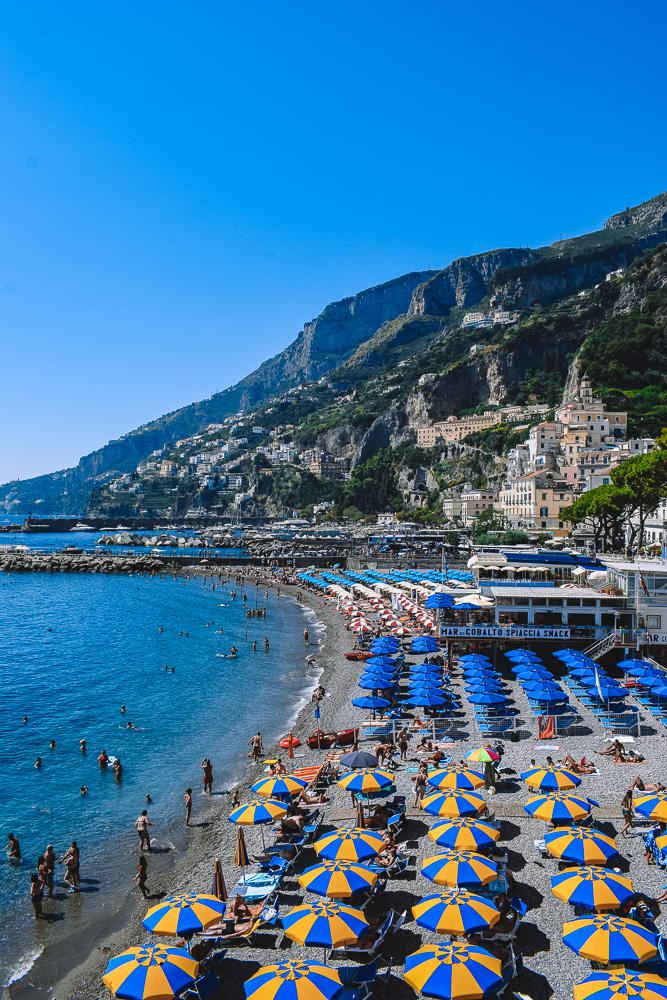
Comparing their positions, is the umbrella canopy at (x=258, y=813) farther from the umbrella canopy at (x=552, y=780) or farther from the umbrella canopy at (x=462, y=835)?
the umbrella canopy at (x=552, y=780)

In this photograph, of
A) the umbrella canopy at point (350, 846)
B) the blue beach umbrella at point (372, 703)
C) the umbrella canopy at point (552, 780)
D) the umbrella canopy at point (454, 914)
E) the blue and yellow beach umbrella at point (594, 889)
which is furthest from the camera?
the blue beach umbrella at point (372, 703)

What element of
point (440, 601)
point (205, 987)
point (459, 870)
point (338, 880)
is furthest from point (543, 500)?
point (205, 987)

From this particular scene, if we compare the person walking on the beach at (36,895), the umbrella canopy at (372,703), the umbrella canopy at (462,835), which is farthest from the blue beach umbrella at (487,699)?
the person walking on the beach at (36,895)

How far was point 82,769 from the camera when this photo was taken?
2392 centimetres

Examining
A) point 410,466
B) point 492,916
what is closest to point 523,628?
point 492,916

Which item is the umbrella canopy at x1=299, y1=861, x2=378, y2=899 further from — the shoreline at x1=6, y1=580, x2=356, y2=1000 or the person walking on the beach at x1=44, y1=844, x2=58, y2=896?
the person walking on the beach at x1=44, y1=844, x2=58, y2=896

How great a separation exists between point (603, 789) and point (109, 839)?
1376 centimetres

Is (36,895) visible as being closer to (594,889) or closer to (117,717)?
(594,889)

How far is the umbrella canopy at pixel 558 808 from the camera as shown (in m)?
14.5

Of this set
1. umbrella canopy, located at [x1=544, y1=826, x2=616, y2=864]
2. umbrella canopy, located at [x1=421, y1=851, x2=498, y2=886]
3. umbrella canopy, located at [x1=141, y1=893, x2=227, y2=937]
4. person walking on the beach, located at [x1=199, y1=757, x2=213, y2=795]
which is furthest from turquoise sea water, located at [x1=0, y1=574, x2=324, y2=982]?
umbrella canopy, located at [x1=544, y1=826, x2=616, y2=864]

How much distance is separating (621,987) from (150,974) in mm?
6523

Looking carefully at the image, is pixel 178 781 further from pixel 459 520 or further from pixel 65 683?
pixel 459 520

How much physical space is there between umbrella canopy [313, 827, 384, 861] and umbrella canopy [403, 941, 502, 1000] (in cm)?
324

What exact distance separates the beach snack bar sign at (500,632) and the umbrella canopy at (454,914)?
22.2 m
